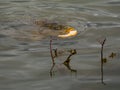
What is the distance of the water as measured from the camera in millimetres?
3520

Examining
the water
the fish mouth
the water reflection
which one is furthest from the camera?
the fish mouth

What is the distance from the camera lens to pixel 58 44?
4.51m

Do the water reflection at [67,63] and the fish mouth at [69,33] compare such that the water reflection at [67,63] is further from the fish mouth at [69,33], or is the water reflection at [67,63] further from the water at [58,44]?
the fish mouth at [69,33]

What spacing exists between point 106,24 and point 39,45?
4.24ft

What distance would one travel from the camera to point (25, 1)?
6.46m

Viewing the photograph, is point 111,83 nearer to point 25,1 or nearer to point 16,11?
point 16,11

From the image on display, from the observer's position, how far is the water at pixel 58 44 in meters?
3.52

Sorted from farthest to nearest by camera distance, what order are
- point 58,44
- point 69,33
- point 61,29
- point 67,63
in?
point 61,29 → point 69,33 → point 58,44 → point 67,63

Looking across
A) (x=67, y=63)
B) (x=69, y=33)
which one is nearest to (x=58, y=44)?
(x=69, y=33)

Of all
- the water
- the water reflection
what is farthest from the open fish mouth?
the water reflection

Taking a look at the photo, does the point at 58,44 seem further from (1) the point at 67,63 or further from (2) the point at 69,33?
(1) the point at 67,63

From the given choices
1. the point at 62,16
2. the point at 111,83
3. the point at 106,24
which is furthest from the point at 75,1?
the point at 111,83

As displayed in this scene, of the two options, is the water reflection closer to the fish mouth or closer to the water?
the water

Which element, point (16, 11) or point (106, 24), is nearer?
point (106, 24)
